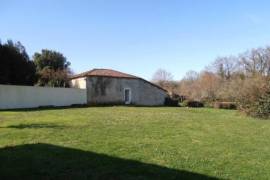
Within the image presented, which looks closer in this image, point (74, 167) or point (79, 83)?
point (74, 167)

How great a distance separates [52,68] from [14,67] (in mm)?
14634

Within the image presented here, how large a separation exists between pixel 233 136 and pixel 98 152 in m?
5.97

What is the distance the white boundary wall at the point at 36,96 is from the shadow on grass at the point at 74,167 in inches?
746

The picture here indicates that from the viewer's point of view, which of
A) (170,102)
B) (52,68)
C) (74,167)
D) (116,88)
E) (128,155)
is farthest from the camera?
(52,68)

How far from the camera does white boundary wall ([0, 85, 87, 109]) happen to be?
26.3 metres

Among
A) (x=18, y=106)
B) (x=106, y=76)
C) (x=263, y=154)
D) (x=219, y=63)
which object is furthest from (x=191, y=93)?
(x=263, y=154)

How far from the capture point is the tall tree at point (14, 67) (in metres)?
29.3

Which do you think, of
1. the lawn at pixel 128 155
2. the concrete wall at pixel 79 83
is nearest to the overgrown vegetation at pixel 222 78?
the concrete wall at pixel 79 83

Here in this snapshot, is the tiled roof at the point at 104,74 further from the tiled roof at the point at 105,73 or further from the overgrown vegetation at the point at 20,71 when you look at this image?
the overgrown vegetation at the point at 20,71

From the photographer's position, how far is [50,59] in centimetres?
4612

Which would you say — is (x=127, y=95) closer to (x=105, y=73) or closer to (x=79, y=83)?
(x=105, y=73)

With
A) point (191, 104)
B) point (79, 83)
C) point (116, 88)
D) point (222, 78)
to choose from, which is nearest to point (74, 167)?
point (79, 83)

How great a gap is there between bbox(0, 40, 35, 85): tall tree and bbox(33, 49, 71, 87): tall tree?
4513 mm

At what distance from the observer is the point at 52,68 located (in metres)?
45.0
